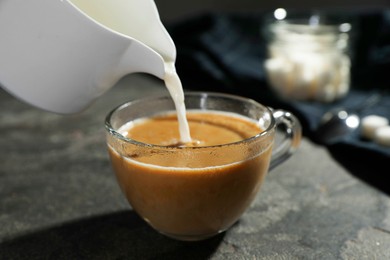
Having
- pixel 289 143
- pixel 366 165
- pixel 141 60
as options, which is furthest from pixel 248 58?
pixel 141 60

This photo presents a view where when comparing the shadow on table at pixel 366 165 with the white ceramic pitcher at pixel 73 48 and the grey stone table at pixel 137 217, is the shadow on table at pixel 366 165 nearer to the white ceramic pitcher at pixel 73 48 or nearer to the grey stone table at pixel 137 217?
the grey stone table at pixel 137 217

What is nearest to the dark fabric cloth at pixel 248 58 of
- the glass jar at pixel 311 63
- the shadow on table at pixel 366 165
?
the glass jar at pixel 311 63

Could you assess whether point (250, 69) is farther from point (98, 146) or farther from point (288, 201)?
point (288, 201)

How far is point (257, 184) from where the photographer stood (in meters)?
0.75

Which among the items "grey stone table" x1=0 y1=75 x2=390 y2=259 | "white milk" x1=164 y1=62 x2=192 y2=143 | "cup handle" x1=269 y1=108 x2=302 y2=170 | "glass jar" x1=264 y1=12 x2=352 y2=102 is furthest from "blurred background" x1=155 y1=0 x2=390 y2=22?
"white milk" x1=164 y1=62 x2=192 y2=143

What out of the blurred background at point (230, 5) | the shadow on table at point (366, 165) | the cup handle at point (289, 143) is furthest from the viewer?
the blurred background at point (230, 5)

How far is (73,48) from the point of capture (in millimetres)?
683

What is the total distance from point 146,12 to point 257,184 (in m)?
0.30

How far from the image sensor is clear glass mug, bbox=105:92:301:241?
675 millimetres

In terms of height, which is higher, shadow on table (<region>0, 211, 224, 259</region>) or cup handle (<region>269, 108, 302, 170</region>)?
cup handle (<region>269, 108, 302, 170</region>)

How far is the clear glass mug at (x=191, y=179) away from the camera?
0.67 meters

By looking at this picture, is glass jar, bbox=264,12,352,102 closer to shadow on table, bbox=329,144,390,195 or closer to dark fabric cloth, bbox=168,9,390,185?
dark fabric cloth, bbox=168,9,390,185

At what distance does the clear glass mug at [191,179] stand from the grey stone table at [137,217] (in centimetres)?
5

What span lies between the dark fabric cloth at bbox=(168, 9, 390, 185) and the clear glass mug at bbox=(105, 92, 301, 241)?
1.82ft
